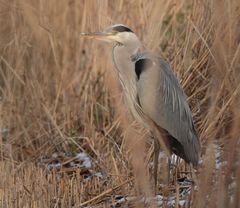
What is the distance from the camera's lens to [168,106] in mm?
4410

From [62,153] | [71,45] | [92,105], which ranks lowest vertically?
[62,153]

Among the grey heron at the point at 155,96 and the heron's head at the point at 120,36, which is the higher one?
the heron's head at the point at 120,36

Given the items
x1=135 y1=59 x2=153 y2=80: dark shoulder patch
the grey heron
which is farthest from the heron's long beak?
x1=135 y1=59 x2=153 y2=80: dark shoulder patch

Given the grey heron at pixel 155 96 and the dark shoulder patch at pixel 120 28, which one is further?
the dark shoulder patch at pixel 120 28

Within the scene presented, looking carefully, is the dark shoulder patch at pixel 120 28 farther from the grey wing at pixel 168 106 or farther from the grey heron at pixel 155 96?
the grey wing at pixel 168 106

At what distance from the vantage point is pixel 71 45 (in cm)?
615

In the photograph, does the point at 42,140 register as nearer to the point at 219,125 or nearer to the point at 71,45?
the point at 71,45

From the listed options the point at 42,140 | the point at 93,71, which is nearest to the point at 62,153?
the point at 42,140

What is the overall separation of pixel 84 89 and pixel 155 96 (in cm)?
165

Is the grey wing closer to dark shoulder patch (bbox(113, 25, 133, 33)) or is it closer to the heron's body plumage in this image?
the heron's body plumage

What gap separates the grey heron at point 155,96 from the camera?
14.0 feet

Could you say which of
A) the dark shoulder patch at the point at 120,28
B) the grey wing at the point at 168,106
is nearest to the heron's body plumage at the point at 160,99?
the grey wing at the point at 168,106

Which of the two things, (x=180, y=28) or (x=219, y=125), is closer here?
(x=219, y=125)

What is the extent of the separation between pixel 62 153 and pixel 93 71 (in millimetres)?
743
